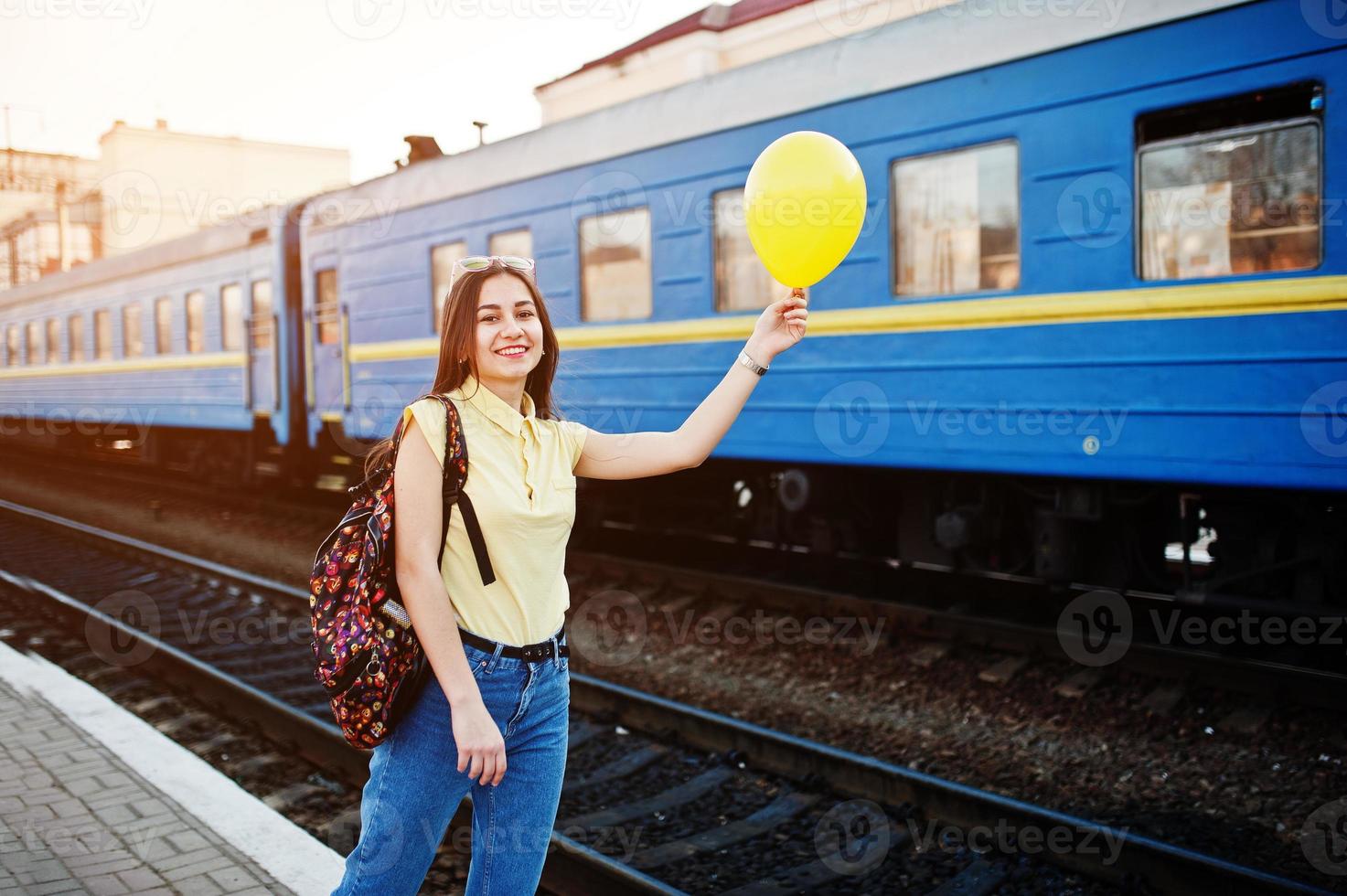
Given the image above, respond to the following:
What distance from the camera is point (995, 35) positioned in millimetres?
5887

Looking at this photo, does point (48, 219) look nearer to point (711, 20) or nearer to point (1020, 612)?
point (711, 20)

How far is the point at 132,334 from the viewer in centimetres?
1683

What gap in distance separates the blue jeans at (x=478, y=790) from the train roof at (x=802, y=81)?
15.5 ft

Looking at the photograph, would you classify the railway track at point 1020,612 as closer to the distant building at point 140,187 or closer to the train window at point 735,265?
the train window at point 735,265

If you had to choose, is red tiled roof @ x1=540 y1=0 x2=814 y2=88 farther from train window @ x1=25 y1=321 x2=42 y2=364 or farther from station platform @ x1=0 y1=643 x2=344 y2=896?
station platform @ x1=0 y1=643 x2=344 y2=896

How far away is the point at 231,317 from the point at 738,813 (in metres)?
11.6

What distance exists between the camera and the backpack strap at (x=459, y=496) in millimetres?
2062

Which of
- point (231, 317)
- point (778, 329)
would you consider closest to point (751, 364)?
point (778, 329)

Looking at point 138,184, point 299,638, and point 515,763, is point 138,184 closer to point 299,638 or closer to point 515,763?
point 299,638

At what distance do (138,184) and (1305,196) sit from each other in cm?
4467

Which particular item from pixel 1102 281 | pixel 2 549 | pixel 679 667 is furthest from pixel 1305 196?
pixel 2 549

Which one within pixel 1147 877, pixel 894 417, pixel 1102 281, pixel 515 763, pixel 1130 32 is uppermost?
pixel 1130 32

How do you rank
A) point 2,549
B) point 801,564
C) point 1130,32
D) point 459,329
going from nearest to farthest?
point 459,329 → point 1130,32 → point 801,564 → point 2,549

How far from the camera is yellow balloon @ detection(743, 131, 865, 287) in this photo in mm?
2240
